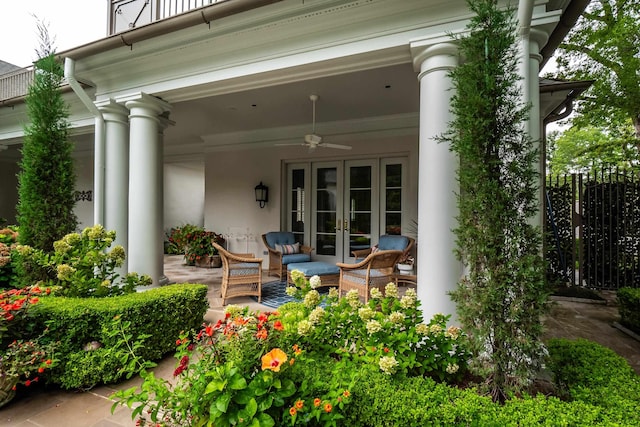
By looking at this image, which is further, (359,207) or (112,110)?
(359,207)

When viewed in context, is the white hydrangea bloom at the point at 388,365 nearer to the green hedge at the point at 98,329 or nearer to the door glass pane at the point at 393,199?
the green hedge at the point at 98,329

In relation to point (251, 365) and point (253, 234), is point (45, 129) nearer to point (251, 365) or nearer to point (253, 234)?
point (251, 365)

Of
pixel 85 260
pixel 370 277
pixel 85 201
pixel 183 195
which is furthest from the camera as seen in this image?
pixel 183 195

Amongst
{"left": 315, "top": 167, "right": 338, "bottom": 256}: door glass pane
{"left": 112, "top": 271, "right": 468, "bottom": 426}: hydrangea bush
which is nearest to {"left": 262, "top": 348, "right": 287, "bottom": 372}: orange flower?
{"left": 112, "top": 271, "right": 468, "bottom": 426}: hydrangea bush

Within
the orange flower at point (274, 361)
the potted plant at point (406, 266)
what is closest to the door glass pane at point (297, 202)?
the potted plant at point (406, 266)

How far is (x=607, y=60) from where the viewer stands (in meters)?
6.42

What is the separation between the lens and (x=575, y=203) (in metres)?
4.84

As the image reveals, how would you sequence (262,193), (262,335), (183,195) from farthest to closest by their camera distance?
1. (183,195)
2. (262,193)
3. (262,335)

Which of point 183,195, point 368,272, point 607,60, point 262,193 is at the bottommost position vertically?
point 368,272

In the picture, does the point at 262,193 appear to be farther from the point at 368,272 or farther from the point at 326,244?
the point at 368,272

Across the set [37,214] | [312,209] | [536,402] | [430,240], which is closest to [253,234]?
[312,209]

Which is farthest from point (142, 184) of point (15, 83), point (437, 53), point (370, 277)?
point (15, 83)

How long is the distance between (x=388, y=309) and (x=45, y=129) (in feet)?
12.5

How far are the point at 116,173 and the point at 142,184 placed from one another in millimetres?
561
